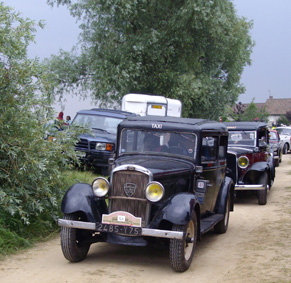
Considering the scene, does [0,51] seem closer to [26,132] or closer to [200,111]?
[26,132]

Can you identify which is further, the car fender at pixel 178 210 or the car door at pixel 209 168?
the car door at pixel 209 168

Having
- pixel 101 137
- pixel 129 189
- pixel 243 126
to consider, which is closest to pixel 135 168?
pixel 129 189

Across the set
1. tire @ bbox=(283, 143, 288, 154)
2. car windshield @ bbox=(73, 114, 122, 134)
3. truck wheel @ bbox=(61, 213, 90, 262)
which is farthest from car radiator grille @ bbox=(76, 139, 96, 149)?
tire @ bbox=(283, 143, 288, 154)

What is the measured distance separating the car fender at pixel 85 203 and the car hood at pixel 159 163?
0.67 meters

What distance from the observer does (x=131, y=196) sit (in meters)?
7.06

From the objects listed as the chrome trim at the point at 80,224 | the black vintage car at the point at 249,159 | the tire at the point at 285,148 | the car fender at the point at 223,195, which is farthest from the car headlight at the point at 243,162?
the tire at the point at 285,148

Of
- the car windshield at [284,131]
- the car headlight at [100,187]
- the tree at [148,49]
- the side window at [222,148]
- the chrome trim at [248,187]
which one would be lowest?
the chrome trim at [248,187]

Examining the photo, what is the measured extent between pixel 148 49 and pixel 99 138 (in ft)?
41.4

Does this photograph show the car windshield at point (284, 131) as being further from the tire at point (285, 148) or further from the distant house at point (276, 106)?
the distant house at point (276, 106)

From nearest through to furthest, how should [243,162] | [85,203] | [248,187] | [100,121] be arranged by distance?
[85,203] → [248,187] → [243,162] → [100,121]

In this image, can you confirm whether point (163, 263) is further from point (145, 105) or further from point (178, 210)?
point (145, 105)

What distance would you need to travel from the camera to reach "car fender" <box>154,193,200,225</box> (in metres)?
6.76

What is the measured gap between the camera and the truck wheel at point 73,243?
23.3ft

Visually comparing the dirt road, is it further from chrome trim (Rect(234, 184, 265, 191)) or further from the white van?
the white van
